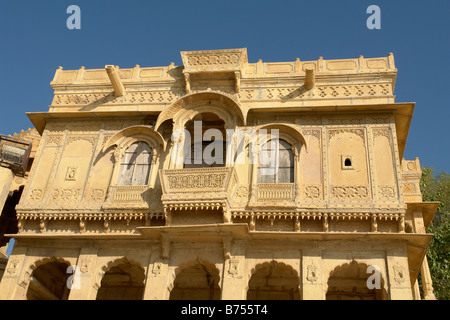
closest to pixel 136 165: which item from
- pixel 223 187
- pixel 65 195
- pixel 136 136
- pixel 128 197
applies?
pixel 136 136

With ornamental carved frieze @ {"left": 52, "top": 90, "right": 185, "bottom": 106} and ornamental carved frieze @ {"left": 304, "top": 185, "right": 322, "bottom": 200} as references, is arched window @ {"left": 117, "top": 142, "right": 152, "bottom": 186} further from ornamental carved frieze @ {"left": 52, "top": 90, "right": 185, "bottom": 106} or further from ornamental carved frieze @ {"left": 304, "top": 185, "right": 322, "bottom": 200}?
ornamental carved frieze @ {"left": 304, "top": 185, "right": 322, "bottom": 200}

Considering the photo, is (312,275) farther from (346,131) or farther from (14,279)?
(14,279)

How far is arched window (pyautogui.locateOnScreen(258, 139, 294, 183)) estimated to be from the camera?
1297cm

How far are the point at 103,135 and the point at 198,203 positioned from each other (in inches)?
165

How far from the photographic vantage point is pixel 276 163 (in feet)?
43.3

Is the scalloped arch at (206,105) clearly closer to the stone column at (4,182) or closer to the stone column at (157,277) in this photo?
the stone column at (157,277)

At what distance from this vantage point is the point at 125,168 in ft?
45.8

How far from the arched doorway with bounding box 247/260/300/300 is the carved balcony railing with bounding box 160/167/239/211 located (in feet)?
8.45

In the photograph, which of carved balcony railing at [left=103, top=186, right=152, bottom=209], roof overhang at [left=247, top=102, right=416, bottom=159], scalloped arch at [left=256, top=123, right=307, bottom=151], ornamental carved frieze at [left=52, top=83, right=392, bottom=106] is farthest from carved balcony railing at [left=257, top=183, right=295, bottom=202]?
carved balcony railing at [left=103, top=186, right=152, bottom=209]

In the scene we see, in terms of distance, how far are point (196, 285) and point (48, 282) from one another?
14.4 feet

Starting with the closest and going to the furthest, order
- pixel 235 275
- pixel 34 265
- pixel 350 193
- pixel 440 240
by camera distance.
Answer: pixel 235 275 → pixel 350 193 → pixel 34 265 → pixel 440 240

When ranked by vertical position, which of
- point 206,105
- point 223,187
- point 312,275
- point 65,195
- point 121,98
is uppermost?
point 121,98

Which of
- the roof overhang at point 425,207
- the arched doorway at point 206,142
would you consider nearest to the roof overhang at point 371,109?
the arched doorway at point 206,142
